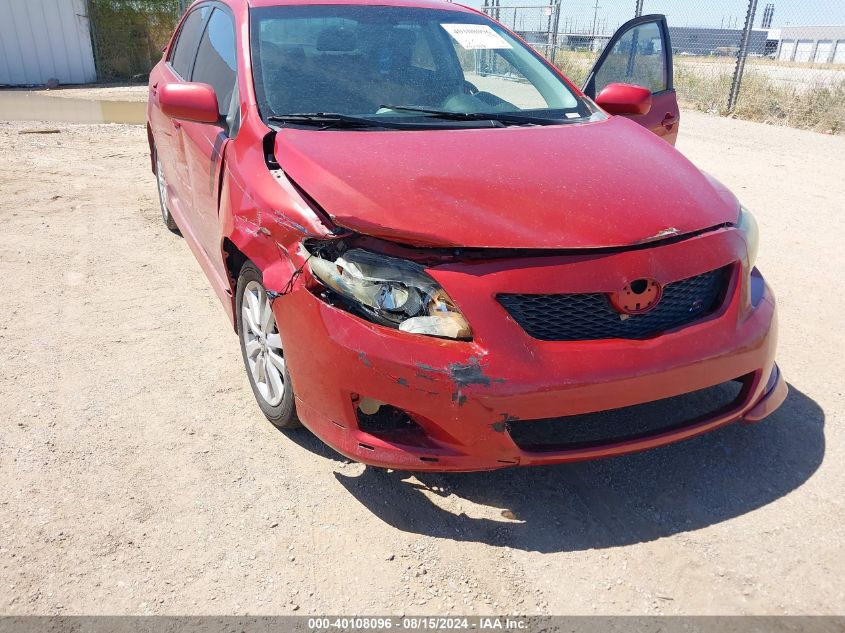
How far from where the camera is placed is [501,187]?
7.85 ft

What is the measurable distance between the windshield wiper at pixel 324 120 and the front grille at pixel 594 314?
3.83 feet

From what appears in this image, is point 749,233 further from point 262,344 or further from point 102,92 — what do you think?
point 102,92

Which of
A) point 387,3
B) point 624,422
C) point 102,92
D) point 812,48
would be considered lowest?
point 812,48

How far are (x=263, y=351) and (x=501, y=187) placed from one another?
1.16m

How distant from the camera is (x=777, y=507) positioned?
2445mm

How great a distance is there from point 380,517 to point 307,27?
2.36 m

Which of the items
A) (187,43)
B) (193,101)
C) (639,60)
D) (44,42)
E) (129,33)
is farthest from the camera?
(129,33)

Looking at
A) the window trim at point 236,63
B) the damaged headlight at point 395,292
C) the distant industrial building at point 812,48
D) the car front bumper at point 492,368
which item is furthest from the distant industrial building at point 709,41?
the damaged headlight at point 395,292

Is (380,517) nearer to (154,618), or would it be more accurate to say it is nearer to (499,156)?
(154,618)

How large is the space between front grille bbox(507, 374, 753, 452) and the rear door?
222cm

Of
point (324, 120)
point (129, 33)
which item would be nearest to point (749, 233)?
point (324, 120)

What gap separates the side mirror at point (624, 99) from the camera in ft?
11.8

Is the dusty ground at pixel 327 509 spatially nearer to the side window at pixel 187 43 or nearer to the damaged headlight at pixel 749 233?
the damaged headlight at pixel 749 233

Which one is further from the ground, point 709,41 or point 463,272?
point 463,272
